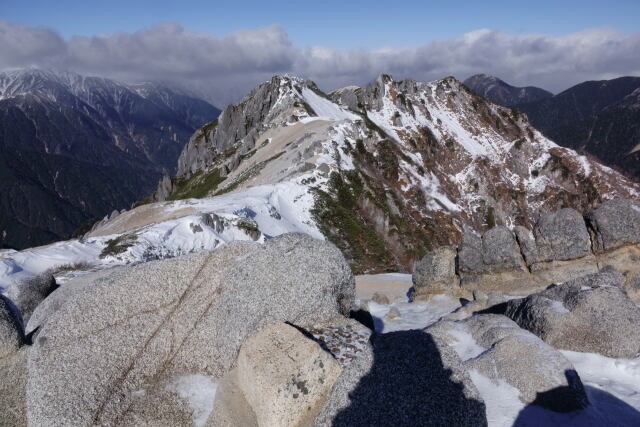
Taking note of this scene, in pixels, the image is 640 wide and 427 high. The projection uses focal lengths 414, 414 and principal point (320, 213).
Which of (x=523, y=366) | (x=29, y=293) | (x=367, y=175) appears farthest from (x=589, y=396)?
(x=367, y=175)

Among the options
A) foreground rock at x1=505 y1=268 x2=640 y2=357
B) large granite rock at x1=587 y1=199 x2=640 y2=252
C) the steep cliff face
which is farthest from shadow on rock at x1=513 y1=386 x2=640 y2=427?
the steep cliff face

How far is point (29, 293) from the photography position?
2153 cm

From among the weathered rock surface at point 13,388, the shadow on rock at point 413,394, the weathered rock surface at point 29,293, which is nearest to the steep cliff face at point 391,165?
the weathered rock surface at point 29,293

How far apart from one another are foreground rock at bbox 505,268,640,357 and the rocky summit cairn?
32.9 ft

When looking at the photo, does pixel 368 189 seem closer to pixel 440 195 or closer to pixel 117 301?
pixel 440 195

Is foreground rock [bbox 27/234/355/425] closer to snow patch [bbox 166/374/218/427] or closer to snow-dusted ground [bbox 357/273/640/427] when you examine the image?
snow patch [bbox 166/374/218/427]

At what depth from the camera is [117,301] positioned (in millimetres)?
12211

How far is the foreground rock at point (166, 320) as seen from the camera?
1051 cm

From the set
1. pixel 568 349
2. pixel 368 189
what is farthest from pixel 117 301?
pixel 368 189

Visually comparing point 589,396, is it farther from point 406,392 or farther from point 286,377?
point 286,377

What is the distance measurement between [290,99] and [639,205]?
297ft

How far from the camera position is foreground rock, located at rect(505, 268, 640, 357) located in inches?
635

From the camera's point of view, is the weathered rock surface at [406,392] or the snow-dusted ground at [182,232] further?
the snow-dusted ground at [182,232]

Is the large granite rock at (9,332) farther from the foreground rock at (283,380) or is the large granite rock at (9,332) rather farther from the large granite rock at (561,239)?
the large granite rock at (561,239)
